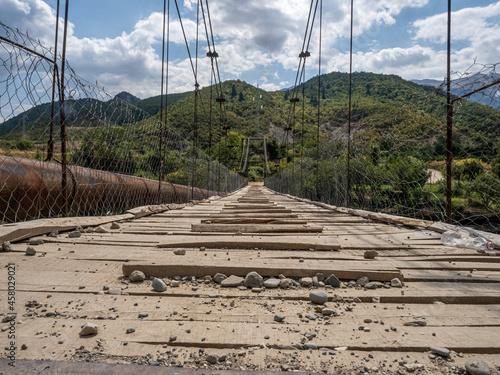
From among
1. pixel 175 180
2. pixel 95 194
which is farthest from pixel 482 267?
pixel 175 180

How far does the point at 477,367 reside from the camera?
1.79 feet

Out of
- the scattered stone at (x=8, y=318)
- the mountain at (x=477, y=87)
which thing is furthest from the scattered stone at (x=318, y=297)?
the mountain at (x=477, y=87)

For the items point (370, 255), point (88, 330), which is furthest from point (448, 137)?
point (88, 330)

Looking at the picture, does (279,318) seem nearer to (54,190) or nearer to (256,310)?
(256,310)

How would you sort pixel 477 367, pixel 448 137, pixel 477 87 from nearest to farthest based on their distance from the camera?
pixel 477 367 < pixel 477 87 < pixel 448 137

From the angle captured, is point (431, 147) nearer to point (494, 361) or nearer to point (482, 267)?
point (482, 267)

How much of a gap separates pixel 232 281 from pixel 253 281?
0.22ft

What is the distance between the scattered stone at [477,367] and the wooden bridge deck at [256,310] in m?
0.03

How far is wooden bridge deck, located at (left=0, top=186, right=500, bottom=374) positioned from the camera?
0.60 metres

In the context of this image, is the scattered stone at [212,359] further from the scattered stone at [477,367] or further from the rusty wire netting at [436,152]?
the rusty wire netting at [436,152]

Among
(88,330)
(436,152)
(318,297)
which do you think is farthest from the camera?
(436,152)

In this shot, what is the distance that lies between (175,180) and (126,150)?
2.11 meters

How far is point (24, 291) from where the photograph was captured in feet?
2.95

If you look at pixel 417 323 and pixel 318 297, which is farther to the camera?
pixel 318 297
